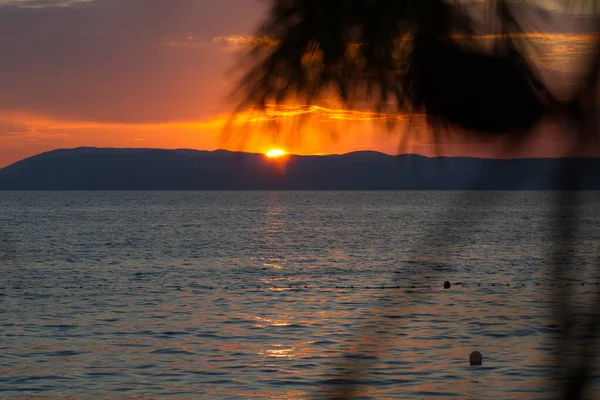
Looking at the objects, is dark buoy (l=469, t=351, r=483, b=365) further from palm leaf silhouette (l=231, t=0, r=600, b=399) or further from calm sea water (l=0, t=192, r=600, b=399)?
palm leaf silhouette (l=231, t=0, r=600, b=399)

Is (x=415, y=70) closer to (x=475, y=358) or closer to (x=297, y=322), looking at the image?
(x=475, y=358)

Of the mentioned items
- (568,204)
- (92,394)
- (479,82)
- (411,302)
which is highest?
(479,82)

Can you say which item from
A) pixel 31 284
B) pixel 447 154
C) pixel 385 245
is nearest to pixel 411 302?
pixel 447 154

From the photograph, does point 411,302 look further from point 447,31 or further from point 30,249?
point 30,249

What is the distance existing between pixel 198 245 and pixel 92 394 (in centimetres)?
6069

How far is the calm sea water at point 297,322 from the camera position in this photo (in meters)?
1.98

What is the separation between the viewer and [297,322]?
3130cm

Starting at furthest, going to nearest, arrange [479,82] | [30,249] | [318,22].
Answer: [30,249] < [479,82] < [318,22]

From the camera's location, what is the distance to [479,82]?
→ 1.85 m

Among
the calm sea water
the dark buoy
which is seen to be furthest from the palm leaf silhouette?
the dark buoy

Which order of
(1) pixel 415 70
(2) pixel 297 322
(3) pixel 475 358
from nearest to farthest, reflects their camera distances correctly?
1. (1) pixel 415 70
2. (3) pixel 475 358
3. (2) pixel 297 322

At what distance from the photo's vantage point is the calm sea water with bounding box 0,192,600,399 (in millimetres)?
1979

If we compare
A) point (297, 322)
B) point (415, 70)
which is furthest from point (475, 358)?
point (415, 70)

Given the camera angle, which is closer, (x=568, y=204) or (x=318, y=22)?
(x=568, y=204)
